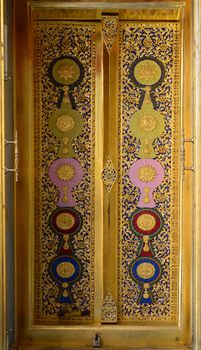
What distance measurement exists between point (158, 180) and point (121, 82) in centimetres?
49

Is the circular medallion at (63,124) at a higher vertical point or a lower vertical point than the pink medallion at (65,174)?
higher

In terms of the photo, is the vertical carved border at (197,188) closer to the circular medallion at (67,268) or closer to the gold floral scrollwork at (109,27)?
the gold floral scrollwork at (109,27)

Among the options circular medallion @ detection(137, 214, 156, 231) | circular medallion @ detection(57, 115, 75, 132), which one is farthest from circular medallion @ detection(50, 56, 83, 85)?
circular medallion @ detection(137, 214, 156, 231)

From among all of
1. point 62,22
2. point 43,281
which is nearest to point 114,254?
point 43,281

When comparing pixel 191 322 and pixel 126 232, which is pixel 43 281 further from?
pixel 191 322

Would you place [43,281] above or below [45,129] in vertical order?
below

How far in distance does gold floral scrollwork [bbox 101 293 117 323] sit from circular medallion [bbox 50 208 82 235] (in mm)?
351

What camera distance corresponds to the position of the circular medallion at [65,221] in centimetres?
230

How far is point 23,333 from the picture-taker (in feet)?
7.47

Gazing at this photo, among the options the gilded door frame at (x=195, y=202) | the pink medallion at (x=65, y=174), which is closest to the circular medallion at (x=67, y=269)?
the pink medallion at (x=65, y=174)

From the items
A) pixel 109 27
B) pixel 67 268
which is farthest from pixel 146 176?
pixel 109 27

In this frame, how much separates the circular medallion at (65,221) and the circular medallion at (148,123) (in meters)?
0.51

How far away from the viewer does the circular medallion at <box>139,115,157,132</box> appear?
7.52ft

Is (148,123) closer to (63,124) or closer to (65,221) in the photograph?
(63,124)
